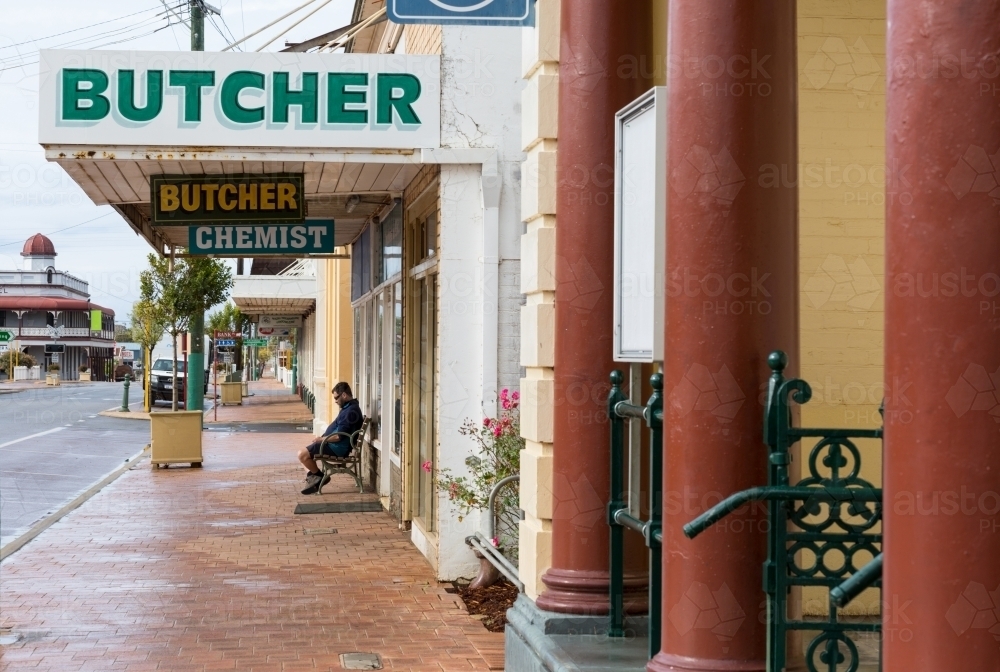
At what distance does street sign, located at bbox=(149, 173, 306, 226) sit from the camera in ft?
35.0

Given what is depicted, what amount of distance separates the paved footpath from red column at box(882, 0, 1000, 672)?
445 cm

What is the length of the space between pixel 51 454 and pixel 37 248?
3997 inches

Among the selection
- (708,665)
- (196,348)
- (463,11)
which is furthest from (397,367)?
(196,348)

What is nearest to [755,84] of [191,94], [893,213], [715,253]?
[715,253]

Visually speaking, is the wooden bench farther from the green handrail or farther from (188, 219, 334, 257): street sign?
the green handrail

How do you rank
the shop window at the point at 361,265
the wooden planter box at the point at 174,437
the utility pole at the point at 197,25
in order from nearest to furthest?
the shop window at the point at 361,265 → the wooden planter box at the point at 174,437 → the utility pole at the point at 197,25

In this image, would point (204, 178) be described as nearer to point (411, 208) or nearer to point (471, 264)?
point (411, 208)

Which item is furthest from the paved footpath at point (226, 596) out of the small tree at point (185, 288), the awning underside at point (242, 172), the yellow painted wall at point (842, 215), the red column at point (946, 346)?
the small tree at point (185, 288)

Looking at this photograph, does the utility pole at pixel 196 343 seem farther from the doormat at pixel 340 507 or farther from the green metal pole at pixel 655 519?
the green metal pole at pixel 655 519

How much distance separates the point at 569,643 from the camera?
18.0 feet

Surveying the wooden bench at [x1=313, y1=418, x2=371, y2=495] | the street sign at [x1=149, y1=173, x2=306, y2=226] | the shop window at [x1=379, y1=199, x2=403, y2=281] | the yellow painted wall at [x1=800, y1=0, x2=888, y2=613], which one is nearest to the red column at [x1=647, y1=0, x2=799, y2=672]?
the yellow painted wall at [x1=800, y1=0, x2=888, y2=613]

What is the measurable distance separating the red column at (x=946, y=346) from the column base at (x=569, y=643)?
2389 millimetres

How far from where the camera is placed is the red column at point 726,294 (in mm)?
4133

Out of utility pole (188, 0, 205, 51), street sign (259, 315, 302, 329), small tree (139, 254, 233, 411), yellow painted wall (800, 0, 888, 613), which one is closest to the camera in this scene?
yellow painted wall (800, 0, 888, 613)
